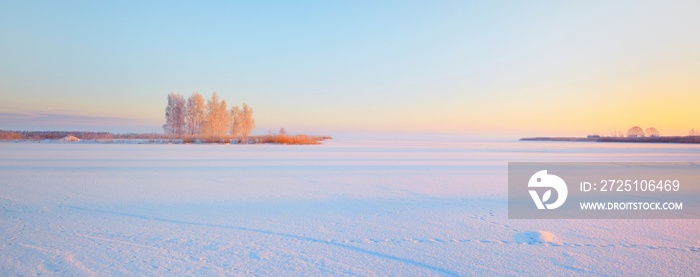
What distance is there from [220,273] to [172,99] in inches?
1824

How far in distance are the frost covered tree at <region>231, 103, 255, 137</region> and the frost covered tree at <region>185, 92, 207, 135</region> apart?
16.7 ft

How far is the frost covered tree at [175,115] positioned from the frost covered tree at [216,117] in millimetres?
3174

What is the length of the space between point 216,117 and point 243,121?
21.3 feet

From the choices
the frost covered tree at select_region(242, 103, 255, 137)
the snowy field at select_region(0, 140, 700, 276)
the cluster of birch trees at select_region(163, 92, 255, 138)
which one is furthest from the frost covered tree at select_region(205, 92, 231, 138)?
the snowy field at select_region(0, 140, 700, 276)

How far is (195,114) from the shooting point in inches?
1726

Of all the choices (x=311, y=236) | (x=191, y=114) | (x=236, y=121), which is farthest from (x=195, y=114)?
(x=311, y=236)

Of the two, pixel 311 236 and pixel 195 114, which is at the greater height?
pixel 195 114

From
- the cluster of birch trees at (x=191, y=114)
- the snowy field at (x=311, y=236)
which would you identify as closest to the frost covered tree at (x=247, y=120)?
the cluster of birch trees at (x=191, y=114)

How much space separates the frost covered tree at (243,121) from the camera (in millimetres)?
48375

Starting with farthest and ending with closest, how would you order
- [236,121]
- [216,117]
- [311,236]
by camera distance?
[236,121], [216,117], [311,236]

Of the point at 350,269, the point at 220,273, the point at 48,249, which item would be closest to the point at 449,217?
the point at 350,269

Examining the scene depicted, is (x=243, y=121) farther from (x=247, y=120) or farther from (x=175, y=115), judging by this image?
(x=175, y=115)

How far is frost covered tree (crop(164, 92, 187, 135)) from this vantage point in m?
43.6

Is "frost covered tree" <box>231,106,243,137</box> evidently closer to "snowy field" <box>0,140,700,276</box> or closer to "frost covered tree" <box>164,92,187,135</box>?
"frost covered tree" <box>164,92,187,135</box>
